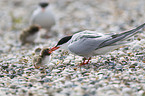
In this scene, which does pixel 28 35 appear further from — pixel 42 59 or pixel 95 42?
pixel 95 42

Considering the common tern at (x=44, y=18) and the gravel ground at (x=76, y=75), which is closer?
the gravel ground at (x=76, y=75)

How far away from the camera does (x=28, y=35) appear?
7301mm

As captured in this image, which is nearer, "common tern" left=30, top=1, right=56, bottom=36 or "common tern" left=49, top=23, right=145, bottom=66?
"common tern" left=49, top=23, right=145, bottom=66

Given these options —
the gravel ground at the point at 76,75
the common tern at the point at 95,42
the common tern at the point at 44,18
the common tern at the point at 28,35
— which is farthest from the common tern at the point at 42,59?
the common tern at the point at 44,18

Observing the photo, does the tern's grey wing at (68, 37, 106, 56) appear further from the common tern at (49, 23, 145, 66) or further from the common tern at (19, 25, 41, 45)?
the common tern at (19, 25, 41, 45)

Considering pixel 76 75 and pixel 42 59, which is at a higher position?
pixel 42 59

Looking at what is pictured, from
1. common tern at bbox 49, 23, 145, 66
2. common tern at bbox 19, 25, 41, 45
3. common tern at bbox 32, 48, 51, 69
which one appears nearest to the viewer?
common tern at bbox 49, 23, 145, 66

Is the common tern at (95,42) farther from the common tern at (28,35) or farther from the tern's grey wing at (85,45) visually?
the common tern at (28,35)

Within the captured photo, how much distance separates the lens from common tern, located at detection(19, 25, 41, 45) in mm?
7285

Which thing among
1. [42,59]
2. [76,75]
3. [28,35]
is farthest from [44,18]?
[76,75]

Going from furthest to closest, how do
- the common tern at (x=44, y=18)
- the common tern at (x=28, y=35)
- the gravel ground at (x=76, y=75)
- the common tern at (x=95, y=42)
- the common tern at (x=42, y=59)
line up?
the common tern at (x=44, y=18)
the common tern at (x=28, y=35)
the common tern at (x=42, y=59)
the common tern at (x=95, y=42)
the gravel ground at (x=76, y=75)

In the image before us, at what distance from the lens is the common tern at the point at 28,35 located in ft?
23.9

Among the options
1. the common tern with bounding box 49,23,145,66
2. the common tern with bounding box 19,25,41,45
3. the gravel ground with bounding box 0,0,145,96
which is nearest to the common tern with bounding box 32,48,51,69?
the gravel ground with bounding box 0,0,145,96

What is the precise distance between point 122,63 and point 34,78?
53.5 inches
